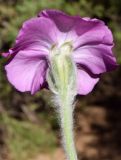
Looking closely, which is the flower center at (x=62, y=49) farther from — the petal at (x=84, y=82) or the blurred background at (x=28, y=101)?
the blurred background at (x=28, y=101)

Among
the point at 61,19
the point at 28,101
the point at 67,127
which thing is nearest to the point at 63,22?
the point at 61,19

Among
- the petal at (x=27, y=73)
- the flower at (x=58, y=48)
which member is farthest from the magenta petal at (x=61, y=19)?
the petal at (x=27, y=73)

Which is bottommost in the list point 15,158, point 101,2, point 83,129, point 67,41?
point 83,129

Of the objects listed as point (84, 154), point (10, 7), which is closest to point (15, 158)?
point (10, 7)

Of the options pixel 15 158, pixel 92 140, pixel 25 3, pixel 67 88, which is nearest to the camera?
pixel 67 88

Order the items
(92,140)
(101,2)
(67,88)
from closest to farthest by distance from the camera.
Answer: (67,88) → (101,2) → (92,140)

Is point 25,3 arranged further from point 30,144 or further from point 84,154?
point 84,154
